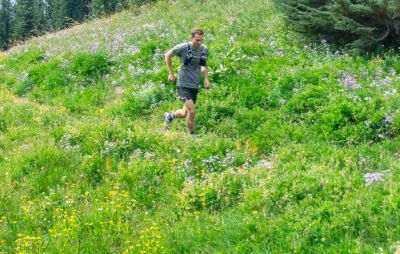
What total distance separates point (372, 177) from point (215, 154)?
2755mm

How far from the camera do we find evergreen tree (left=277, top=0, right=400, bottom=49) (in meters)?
10.4

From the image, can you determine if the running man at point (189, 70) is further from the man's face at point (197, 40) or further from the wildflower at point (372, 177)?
the wildflower at point (372, 177)

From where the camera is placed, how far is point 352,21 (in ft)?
34.8

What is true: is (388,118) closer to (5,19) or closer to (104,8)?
(104,8)

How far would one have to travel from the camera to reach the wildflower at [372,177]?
5.70 meters

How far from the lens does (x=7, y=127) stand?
10.6m

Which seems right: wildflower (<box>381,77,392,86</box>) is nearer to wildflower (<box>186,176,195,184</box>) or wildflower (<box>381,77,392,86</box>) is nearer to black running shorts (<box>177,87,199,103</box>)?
black running shorts (<box>177,87,199,103</box>)

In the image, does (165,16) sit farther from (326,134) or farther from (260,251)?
(260,251)

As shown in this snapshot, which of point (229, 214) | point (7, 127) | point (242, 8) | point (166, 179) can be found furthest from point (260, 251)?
point (242, 8)

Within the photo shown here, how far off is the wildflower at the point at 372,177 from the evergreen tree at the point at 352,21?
5.49 metres

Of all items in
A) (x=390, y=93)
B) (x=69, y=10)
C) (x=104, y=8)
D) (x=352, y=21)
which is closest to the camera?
(x=390, y=93)

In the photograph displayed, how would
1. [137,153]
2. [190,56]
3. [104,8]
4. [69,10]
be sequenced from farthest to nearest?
[69,10] → [104,8] → [190,56] → [137,153]

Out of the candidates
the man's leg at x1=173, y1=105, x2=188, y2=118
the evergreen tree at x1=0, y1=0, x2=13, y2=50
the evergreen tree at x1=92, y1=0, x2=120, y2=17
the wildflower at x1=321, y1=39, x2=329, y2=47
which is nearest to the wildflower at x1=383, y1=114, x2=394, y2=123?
the man's leg at x1=173, y1=105, x2=188, y2=118

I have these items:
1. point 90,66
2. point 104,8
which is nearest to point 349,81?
point 90,66
